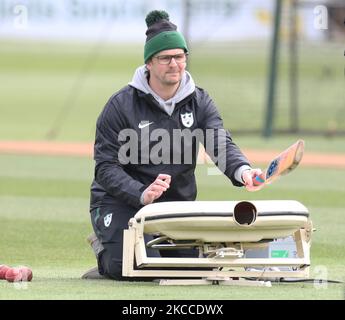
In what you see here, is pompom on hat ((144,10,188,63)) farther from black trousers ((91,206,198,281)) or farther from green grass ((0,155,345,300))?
green grass ((0,155,345,300))

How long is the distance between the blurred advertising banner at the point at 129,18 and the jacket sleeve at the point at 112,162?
15086 millimetres

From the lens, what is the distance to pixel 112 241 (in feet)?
27.7

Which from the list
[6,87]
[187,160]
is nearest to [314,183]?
[187,160]

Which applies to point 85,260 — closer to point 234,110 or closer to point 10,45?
point 234,110

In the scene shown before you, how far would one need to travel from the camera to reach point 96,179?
8.58 m

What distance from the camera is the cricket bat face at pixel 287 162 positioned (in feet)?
24.1

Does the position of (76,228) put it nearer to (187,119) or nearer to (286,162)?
(187,119)

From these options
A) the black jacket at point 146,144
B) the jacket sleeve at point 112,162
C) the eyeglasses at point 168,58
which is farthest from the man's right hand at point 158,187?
the eyeglasses at point 168,58

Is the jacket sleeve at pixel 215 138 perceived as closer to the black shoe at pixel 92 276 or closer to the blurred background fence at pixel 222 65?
the black shoe at pixel 92 276

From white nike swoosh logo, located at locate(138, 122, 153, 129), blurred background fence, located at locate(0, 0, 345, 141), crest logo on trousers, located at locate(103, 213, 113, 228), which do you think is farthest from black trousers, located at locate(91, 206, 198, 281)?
blurred background fence, located at locate(0, 0, 345, 141)

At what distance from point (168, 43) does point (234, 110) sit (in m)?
15.9

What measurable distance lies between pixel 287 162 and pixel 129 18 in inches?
935

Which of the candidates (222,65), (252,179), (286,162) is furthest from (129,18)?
(286,162)

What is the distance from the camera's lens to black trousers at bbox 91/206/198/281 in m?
8.29
